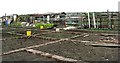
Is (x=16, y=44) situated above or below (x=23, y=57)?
above

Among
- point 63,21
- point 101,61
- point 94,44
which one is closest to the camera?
point 101,61

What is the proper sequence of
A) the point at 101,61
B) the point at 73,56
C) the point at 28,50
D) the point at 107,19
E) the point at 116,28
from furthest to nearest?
the point at 107,19
the point at 116,28
the point at 28,50
the point at 73,56
the point at 101,61

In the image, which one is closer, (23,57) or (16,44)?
(23,57)

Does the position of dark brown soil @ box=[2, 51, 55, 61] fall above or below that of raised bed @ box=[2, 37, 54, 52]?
below

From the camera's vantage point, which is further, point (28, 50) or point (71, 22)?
point (71, 22)

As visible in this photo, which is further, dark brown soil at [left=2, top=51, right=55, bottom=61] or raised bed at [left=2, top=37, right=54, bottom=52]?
raised bed at [left=2, top=37, right=54, bottom=52]

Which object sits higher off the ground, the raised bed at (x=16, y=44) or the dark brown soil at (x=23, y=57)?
the raised bed at (x=16, y=44)

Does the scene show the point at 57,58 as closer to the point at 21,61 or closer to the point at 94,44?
the point at 21,61

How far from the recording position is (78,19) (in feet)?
69.3

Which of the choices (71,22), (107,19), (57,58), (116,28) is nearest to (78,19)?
(71,22)

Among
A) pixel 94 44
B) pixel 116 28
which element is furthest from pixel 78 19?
pixel 94 44

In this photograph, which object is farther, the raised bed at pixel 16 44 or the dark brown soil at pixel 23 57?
the raised bed at pixel 16 44

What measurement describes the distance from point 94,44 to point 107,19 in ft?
29.9

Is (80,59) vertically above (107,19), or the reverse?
(107,19)
